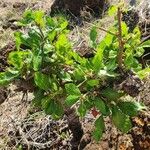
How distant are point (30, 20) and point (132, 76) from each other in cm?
56

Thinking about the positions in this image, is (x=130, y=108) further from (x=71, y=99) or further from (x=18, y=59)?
(x=18, y=59)

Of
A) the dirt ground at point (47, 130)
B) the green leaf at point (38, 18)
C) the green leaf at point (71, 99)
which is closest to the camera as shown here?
the green leaf at point (71, 99)

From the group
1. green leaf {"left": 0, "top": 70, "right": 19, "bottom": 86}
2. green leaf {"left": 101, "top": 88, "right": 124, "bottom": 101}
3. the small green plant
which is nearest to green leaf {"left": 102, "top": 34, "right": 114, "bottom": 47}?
the small green plant

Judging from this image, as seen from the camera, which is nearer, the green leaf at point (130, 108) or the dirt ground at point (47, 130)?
the green leaf at point (130, 108)

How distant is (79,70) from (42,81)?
0.19m

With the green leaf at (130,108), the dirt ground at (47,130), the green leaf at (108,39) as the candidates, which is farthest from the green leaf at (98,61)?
the dirt ground at (47,130)

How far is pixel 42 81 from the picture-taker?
204 centimetres

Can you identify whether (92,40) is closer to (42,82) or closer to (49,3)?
(42,82)

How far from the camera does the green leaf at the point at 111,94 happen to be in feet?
6.59

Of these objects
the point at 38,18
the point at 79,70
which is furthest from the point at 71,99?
the point at 38,18

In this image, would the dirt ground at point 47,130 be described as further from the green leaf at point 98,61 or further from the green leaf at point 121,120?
the green leaf at point 98,61

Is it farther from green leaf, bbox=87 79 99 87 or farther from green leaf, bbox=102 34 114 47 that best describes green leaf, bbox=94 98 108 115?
green leaf, bbox=102 34 114 47

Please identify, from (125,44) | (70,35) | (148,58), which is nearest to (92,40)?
(125,44)

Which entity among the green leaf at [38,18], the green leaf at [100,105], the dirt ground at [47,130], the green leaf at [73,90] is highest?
the green leaf at [38,18]
